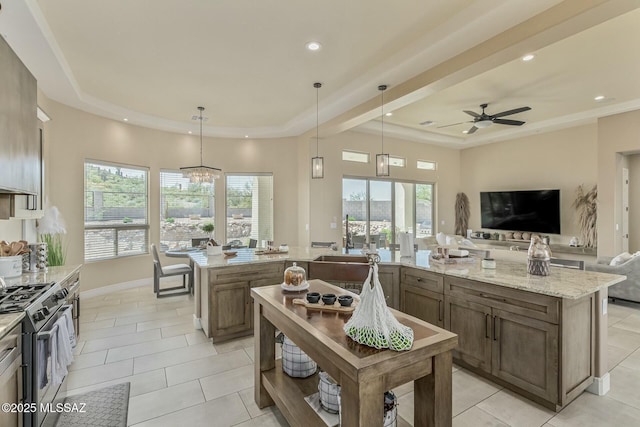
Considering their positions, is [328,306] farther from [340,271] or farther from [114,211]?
[114,211]

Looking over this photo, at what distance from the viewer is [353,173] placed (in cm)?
716

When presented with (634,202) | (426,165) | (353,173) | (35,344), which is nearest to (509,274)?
(35,344)

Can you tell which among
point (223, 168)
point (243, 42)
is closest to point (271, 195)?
point (223, 168)

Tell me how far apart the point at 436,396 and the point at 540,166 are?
813 cm

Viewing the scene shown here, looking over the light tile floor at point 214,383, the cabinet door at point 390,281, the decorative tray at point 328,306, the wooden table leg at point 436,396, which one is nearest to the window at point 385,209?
the cabinet door at point 390,281

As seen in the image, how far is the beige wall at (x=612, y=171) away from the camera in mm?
5695

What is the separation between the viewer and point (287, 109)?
5.62 metres

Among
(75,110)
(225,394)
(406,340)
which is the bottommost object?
(225,394)

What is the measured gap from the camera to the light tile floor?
227cm

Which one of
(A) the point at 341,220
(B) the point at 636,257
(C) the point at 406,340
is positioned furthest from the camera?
(A) the point at 341,220

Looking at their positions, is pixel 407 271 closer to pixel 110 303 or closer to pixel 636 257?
pixel 636 257

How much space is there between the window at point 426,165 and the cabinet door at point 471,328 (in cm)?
596

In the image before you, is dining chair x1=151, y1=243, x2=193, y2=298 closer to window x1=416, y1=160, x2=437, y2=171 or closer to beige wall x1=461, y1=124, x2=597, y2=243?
window x1=416, y1=160, x2=437, y2=171

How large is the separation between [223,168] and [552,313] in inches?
257
